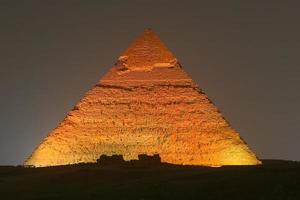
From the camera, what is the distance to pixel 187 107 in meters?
44.5

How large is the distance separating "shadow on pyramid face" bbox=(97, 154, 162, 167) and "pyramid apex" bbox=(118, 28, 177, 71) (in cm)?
716

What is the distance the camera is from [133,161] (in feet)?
124

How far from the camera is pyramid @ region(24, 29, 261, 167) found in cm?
4328

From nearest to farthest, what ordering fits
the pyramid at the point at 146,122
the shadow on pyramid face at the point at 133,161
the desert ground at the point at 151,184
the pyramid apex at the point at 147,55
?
the desert ground at the point at 151,184
the shadow on pyramid face at the point at 133,161
the pyramid at the point at 146,122
the pyramid apex at the point at 147,55

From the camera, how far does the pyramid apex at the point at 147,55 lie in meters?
45.5

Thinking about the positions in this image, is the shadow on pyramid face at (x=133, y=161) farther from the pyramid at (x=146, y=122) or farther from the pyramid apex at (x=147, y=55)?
the pyramid apex at (x=147, y=55)

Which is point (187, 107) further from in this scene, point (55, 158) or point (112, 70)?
point (55, 158)

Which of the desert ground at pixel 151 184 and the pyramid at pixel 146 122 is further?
the pyramid at pixel 146 122

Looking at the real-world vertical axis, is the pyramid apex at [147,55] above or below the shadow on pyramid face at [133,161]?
above

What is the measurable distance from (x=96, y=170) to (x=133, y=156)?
10.7m

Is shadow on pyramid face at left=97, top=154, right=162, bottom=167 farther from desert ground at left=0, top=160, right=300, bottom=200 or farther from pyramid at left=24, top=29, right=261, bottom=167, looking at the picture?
pyramid at left=24, top=29, right=261, bottom=167

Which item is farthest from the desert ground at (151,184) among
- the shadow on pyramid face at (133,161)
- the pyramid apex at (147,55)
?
the pyramid apex at (147,55)

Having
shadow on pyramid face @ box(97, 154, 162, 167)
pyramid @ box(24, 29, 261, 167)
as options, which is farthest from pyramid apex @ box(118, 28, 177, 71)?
shadow on pyramid face @ box(97, 154, 162, 167)

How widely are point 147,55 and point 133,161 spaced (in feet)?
31.1
